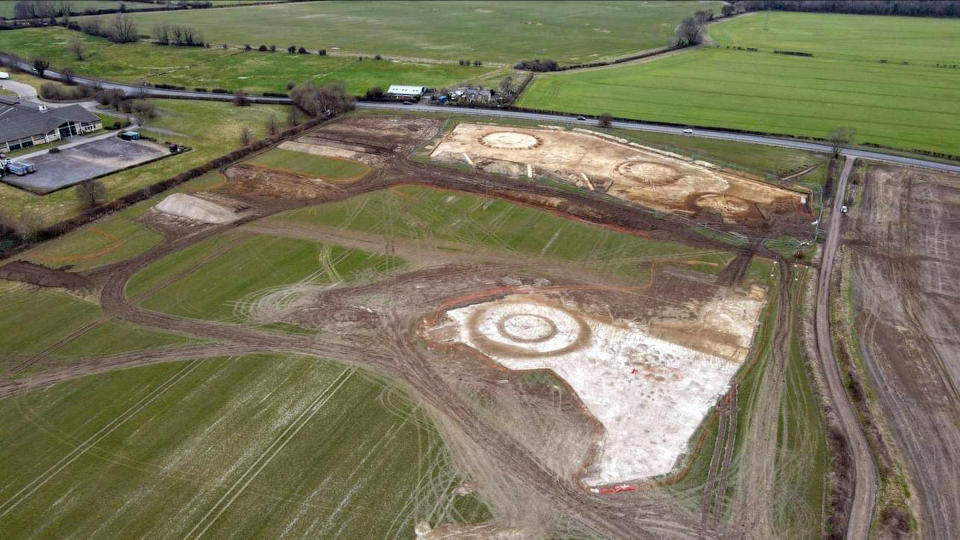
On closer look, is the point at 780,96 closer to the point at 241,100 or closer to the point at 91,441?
the point at 241,100

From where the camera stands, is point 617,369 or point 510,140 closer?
point 617,369

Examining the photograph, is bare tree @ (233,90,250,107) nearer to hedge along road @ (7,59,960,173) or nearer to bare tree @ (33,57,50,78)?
hedge along road @ (7,59,960,173)

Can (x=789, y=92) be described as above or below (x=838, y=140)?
above

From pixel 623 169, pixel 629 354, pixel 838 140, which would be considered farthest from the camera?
pixel 838 140

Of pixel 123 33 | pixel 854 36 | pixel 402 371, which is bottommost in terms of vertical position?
pixel 402 371

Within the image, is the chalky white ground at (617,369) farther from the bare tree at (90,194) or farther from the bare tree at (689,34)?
the bare tree at (689,34)

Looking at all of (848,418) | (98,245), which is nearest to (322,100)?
(98,245)

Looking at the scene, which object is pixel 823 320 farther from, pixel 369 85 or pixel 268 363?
pixel 369 85

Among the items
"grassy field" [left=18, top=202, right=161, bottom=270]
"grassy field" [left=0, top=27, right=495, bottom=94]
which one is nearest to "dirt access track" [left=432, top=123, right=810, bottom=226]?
"grassy field" [left=0, top=27, right=495, bottom=94]
